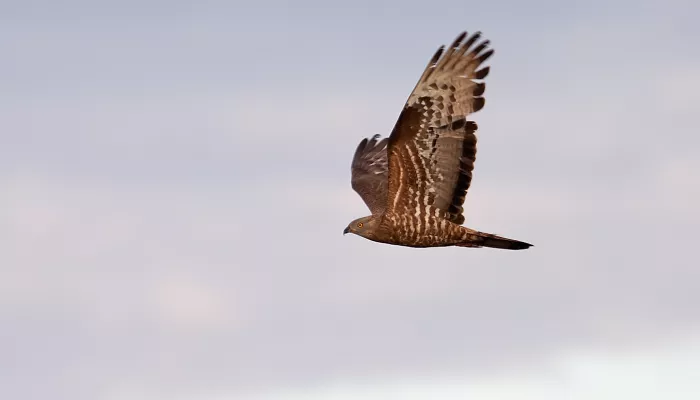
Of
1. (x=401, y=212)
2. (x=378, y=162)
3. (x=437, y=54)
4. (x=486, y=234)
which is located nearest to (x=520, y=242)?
(x=486, y=234)

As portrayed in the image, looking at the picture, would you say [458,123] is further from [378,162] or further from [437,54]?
[378,162]

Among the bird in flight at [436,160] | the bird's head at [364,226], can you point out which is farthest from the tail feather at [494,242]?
the bird's head at [364,226]

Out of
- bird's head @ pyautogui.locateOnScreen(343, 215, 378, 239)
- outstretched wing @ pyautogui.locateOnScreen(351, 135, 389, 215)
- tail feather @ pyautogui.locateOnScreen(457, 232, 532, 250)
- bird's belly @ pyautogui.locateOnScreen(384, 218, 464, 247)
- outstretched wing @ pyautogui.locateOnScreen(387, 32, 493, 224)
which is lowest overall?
tail feather @ pyautogui.locateOnScreen(457, 232, 532, 250)

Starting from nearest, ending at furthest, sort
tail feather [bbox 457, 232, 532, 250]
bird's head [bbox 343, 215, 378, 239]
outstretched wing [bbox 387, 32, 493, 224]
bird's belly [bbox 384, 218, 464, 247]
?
outstretched wing [bbox 387, 32, 493, 224]
tail feather [bbox 457, 232, 532, 250]
bird's belly [bbox 384, 218, 464, 247]
bird's head [bbox 343, 215, 378, 239]

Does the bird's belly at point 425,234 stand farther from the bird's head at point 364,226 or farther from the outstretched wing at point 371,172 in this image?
the outstretched wing at point 371,172

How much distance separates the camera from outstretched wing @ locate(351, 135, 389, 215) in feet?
75.8

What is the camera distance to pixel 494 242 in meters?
19.2

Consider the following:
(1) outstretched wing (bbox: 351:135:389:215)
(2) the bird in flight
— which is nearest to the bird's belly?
(2) the bird in flight

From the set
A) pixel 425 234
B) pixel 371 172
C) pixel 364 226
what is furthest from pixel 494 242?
pixel 371 172

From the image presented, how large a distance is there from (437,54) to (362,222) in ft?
10.8

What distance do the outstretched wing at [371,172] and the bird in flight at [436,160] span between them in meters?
2.54

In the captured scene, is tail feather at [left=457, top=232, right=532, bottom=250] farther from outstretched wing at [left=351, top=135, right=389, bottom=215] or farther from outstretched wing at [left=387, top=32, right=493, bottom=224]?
outstretched wing at [left=351, top=135, right=389, bottom=215]

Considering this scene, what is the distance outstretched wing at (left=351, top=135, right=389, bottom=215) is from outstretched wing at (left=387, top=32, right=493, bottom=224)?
3.18m

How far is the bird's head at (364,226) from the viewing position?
782 inches
